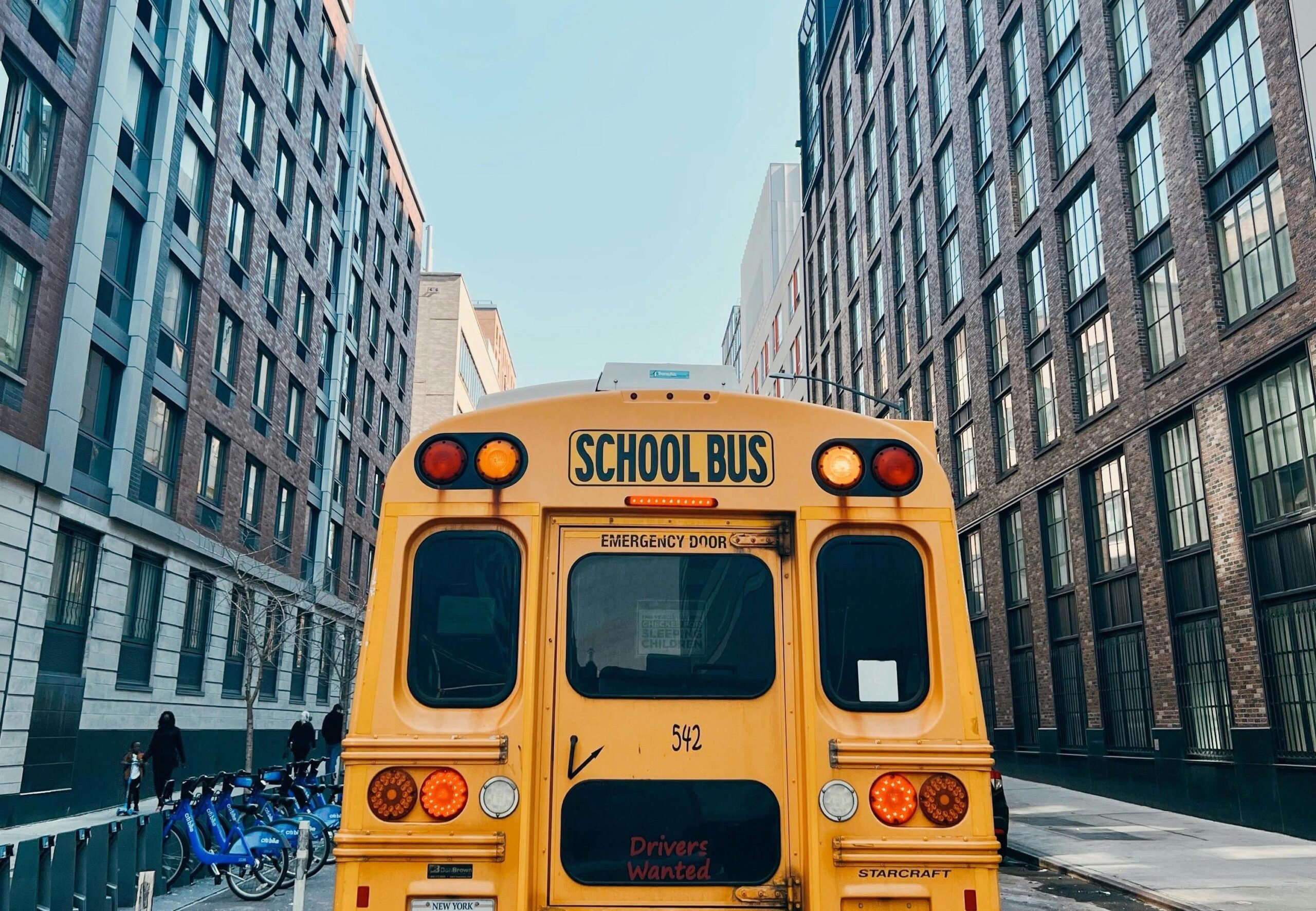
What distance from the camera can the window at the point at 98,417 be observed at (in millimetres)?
19391

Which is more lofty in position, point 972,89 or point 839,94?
point 839,94

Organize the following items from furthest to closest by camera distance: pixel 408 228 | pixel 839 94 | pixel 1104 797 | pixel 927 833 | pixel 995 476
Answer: pixel 408 228, pixel 839 94, pixel 995 476, pixel 1104 797, pixel 927 833

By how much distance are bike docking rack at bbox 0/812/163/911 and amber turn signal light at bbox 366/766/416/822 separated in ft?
12.4

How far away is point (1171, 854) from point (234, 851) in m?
10.9

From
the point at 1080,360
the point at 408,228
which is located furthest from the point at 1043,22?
the point at 408,228

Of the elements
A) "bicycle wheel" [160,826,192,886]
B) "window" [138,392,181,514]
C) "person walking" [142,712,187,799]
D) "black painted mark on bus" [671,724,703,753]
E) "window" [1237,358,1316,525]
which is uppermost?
"window" [138,392,181,514]

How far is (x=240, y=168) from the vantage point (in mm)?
27078

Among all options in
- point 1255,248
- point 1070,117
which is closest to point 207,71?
point 1070,117

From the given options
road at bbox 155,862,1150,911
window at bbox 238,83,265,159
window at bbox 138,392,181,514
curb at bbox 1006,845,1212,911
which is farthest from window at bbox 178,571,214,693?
curb at bbox 1006,845,1212,911

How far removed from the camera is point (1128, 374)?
1994 cm

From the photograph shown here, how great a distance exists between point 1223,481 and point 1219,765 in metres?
4.32

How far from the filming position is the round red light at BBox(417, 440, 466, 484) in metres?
4.53

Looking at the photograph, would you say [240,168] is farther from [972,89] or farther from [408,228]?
[408,228]

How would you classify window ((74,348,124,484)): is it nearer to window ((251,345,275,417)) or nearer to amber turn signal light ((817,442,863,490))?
window ((251,345,275,417))
